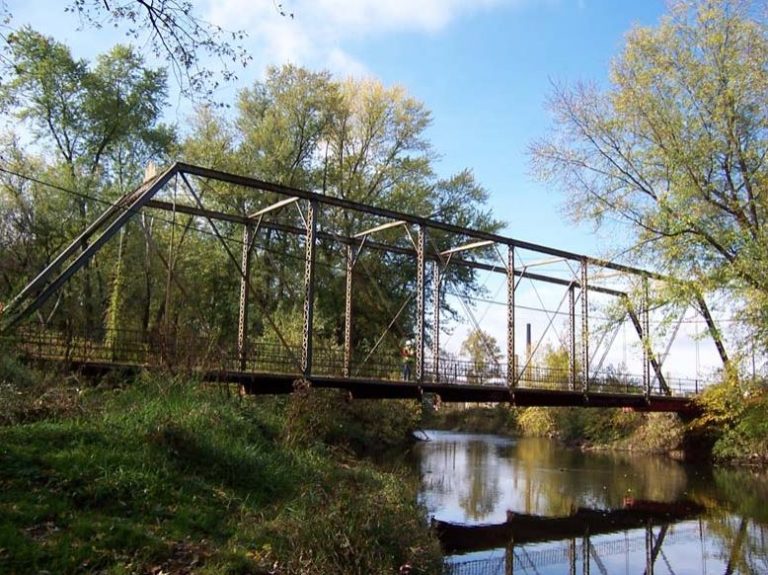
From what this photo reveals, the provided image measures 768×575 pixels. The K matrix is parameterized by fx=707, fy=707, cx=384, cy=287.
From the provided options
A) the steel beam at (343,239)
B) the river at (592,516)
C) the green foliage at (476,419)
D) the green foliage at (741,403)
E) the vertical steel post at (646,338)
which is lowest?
the river at (592,516)

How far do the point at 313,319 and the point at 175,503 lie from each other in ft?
53.3

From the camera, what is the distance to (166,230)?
34031mm

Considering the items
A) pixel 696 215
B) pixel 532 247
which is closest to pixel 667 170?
pixel 696 215

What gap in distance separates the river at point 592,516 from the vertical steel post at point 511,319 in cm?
356

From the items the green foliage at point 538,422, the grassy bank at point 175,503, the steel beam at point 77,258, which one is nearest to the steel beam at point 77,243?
the steel beam at point 77,258

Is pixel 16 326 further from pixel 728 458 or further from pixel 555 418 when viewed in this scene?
pixel 555 418

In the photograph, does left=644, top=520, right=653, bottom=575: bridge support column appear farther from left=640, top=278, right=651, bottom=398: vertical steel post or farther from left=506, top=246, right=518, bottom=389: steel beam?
left=506, top=246, right=518, bottom=389: steel beam

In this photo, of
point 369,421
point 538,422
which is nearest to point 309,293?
point 369,421

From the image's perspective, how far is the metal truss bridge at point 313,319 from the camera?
14.7 metres

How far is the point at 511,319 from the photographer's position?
25.4 metres

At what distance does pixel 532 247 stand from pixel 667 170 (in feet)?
29.3

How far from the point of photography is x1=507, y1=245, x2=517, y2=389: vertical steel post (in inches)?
978

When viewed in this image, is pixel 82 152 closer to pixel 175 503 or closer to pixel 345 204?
pixel 345 204

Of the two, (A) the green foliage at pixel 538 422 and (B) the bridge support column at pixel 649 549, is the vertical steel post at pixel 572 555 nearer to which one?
(B) the bridge support column at pixel 649 549
